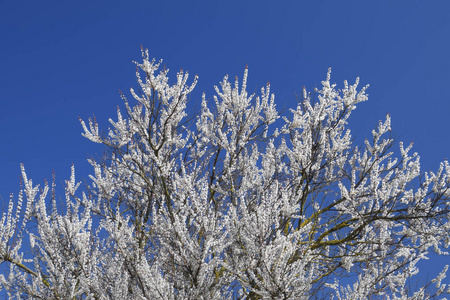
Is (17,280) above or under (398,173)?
under

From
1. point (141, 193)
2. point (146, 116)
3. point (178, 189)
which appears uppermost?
point (146, 116)

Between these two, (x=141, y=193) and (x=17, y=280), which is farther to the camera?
(x=141, y=193)

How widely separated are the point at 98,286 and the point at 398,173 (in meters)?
5.54

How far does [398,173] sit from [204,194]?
157 inches

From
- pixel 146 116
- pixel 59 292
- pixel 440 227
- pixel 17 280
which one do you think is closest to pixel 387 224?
pixel 440 227

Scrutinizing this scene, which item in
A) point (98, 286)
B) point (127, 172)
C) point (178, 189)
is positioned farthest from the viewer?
point (127, 172)

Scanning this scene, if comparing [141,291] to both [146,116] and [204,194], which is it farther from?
[146,116]

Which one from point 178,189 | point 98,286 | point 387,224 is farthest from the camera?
point 387,224

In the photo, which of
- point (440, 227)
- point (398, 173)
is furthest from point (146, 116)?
point (440, 227)

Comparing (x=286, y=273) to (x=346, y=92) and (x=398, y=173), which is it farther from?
(x=346, y=92)

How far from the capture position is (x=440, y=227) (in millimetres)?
6273

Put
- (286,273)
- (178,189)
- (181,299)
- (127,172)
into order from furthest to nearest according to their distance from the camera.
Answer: (127,172), (178,189), (181,299), (286,273)

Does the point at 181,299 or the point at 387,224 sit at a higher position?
the point at 387,224

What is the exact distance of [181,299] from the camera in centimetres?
491
